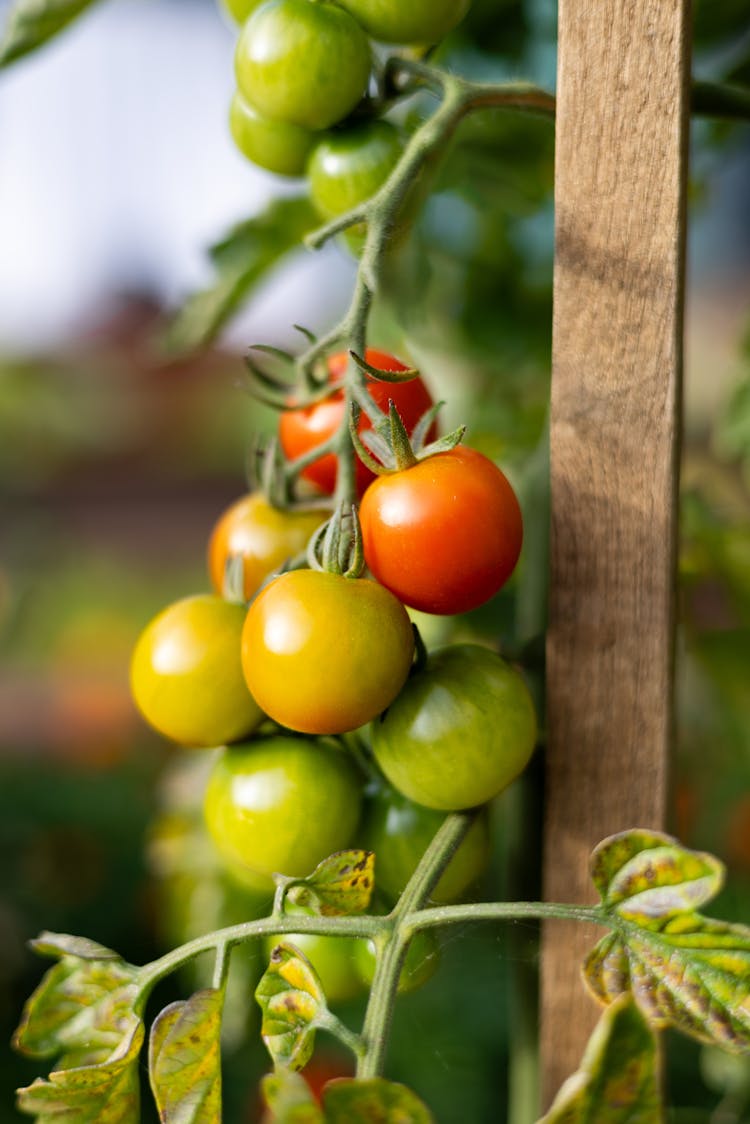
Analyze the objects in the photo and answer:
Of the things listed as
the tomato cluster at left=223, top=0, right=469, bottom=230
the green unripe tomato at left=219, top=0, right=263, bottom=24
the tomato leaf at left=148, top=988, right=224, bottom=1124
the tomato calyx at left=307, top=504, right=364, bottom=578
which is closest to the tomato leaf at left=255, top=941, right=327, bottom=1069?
the tomato leaf at left=148, top=988, right=224, bottom=1124

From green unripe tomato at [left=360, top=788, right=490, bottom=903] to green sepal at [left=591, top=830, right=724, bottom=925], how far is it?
7 centimetres

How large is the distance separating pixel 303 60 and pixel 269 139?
0.18 feet

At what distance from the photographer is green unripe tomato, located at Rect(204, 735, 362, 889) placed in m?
0.39

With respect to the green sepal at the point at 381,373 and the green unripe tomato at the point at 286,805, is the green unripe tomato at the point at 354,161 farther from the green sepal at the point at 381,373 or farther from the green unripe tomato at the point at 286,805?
the green unripe tomato at the point at 286,805

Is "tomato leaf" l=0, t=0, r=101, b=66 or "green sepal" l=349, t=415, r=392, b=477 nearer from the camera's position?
"green sepal" l=349, t=415, r=392, b=477

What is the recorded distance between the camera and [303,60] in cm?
40

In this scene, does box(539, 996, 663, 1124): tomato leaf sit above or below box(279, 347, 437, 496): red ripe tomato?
below

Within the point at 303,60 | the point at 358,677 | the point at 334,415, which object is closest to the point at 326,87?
the point at 303,60

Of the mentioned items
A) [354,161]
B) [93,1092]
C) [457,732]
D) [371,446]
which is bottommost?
[93,1092]

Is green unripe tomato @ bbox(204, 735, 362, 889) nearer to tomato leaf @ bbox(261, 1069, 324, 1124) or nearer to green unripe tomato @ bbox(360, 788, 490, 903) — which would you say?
green unripe tomato @ bbox(360, 788, 490, 903)

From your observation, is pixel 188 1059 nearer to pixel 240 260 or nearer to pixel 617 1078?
pixel 617 1078

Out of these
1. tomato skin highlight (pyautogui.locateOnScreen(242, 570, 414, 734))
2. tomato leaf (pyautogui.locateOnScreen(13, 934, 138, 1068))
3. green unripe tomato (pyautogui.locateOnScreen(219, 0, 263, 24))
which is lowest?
tomato leaf (pyautogui.locateOnScreen(13, 934, 138, 1068))

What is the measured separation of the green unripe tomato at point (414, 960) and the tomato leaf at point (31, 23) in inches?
17.4

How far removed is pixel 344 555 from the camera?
1.21ft
